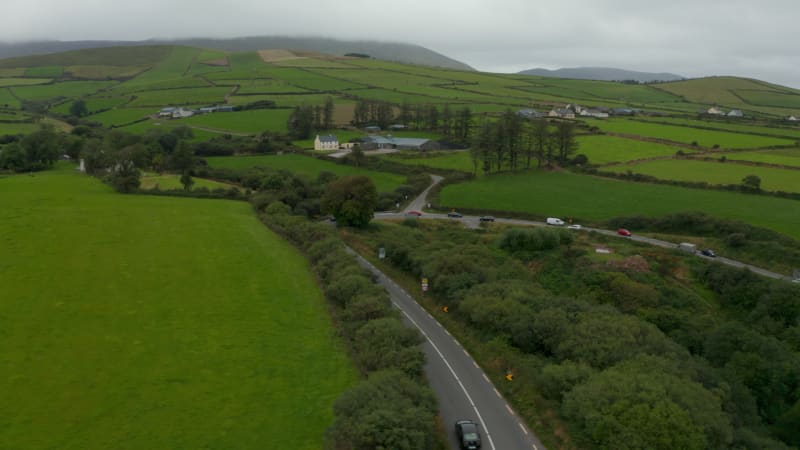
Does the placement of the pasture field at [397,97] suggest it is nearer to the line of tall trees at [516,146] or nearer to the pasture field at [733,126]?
the pasture field at [733,126]

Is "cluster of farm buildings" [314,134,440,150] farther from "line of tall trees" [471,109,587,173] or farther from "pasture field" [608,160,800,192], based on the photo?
"pasture field" [608,160,800,192]

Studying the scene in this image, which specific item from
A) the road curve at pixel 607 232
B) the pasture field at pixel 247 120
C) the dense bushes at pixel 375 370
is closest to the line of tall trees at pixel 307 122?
the pasture field at pixel 247 120

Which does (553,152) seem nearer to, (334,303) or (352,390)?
(334,303)

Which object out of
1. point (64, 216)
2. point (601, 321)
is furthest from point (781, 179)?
point (64, 216)

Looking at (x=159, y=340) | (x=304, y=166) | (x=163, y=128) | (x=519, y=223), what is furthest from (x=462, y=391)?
(x=163, y=128)

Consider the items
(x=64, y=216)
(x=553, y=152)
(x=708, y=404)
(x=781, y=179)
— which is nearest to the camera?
(x=708, y=404)

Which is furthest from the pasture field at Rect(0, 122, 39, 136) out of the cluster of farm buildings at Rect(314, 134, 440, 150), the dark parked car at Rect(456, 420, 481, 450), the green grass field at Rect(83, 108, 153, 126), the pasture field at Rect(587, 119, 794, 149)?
the pasture field at Rect(587, 119, 794, 149)
